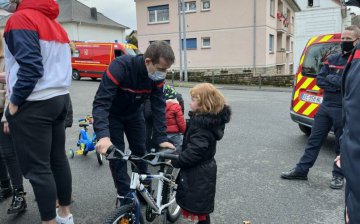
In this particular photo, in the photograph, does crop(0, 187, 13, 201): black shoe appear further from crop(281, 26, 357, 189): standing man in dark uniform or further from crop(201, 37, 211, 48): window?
crop(201, 37, 211, 48): window

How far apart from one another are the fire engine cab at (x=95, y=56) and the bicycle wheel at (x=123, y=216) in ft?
69.3

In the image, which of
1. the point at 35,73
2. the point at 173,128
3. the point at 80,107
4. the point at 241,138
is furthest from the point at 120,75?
the point at 80,107

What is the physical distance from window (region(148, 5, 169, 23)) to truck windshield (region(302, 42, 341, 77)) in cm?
2449

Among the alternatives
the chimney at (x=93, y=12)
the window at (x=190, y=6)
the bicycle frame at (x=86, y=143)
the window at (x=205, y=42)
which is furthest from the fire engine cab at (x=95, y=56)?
the chimney at (x=93, y=12)

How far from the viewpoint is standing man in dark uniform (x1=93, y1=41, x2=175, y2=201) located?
112 inches

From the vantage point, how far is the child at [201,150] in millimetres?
2846

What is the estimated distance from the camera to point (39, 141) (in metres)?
2.77

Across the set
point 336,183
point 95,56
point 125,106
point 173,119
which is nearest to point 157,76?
point 125,106

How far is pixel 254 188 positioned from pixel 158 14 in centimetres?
2767

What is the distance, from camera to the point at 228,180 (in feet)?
15.6

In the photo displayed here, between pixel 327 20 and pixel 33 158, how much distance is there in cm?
3117

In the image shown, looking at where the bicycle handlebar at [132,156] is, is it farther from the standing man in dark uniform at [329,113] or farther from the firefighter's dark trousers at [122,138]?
the standing man in dark uniform at [329,113]

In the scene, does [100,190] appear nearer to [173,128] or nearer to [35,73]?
[173,128]

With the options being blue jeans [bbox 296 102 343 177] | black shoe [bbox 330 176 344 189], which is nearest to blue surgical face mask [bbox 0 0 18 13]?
blue jeans [bbox 296 102 343 177]
